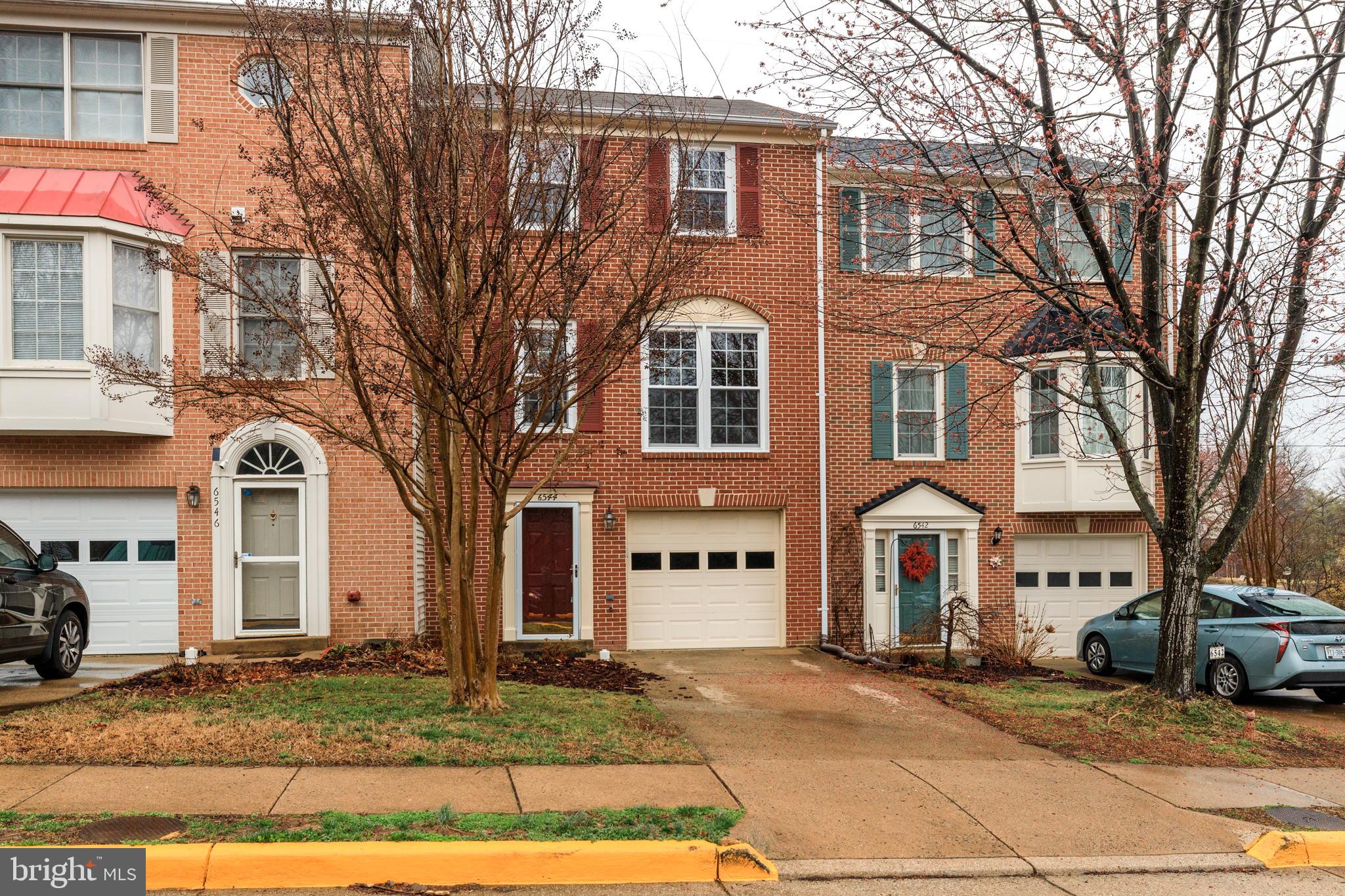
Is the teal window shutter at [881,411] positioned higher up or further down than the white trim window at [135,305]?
further down

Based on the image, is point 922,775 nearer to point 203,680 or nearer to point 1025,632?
point 203,680

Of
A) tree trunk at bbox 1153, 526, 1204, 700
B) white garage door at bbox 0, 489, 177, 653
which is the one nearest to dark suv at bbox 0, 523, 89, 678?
white garage door at bbox 0, 489, 177, 653

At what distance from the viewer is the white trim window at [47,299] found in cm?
1348

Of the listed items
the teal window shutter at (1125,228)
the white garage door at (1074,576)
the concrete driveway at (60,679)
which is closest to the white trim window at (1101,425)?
the white garage door at (1074,576)

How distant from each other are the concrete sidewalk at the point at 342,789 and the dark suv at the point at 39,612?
3481 mm

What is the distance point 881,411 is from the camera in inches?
664

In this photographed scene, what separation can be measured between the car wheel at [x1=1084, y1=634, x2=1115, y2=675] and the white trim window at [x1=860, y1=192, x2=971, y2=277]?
583 cm

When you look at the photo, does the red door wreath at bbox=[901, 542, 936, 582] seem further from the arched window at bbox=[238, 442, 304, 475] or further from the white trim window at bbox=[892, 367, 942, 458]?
the arched window at bbox=[238, 442, 304, 475]

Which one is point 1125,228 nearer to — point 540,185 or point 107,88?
point 540,185

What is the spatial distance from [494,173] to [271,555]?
7.82 metres

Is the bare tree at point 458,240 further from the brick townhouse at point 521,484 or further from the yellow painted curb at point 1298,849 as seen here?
the yellow painted curb at point 1298,849

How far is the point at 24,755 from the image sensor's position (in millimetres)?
7793

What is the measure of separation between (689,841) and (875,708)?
5444mm

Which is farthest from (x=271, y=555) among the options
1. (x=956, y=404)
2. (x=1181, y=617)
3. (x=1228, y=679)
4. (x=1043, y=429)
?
(x=1228, y=679)
